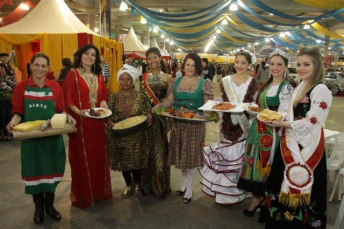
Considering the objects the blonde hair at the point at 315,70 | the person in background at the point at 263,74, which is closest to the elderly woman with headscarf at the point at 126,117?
the blonde hair at the point at 315,70

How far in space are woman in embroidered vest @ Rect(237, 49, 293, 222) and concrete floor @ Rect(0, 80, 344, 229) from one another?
0.46m

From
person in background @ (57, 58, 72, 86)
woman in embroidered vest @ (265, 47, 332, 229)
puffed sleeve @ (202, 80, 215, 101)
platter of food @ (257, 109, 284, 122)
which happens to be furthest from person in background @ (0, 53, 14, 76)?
woman in embroidered vest @ (265, 47, 332, 229)

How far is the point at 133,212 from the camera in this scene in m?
3.18

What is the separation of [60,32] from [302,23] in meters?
9.22

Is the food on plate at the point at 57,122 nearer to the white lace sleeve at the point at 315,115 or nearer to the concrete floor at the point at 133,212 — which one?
the concrete floor at the point at 133,212

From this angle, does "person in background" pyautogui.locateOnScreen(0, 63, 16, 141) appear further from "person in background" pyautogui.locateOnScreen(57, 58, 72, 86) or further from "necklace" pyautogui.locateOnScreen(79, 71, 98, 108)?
"necklace" pyautogui.locateOnScreen(79, 71, 98, 108)

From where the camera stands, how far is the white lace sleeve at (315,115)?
219 centimetres

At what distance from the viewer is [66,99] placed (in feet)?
9.57

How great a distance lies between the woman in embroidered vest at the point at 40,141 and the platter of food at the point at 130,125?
453mm

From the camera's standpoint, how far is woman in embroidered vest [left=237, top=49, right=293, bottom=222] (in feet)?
8.80

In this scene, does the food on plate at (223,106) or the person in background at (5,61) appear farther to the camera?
the person in background at (5,61)

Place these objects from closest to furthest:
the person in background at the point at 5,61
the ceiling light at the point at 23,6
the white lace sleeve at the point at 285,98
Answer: the white lace sleeve at the point at 285,98, the person in background at the point at 5,61, the ceiling light at the point at 23,6

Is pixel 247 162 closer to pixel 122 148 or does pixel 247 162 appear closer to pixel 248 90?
pixel 248 90

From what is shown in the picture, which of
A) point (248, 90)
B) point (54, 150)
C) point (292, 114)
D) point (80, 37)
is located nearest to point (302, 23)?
point (80, 37)
